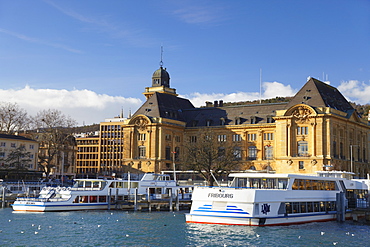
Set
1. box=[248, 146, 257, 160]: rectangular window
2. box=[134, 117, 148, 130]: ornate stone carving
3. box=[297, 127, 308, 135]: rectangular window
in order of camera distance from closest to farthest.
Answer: box=[297, 127, 308, 135]: rectangular window → box=[248, 146, 257, 160]: rectangular window → box=[134, 117, 148, 130]: ornate stone carving

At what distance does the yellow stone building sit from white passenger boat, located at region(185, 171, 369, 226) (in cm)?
5111

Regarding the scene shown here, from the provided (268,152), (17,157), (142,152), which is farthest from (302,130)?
(17,157)

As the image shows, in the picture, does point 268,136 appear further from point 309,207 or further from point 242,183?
point 242,183

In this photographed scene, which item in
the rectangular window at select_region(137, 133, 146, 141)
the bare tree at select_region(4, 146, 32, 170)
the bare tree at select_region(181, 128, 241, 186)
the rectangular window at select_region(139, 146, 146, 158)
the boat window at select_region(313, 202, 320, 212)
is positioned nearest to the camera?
the boat window at select_region(313, 202, 320, 212)

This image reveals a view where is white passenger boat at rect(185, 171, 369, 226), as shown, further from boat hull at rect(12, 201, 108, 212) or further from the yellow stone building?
the yellow stone building

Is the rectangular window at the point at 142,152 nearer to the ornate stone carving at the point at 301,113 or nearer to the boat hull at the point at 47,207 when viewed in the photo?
the ornate stone carving at the point at 301,113

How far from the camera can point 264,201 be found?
46.6 m

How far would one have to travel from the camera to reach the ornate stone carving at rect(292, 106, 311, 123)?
106438mm

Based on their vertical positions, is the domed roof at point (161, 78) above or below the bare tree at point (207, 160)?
above

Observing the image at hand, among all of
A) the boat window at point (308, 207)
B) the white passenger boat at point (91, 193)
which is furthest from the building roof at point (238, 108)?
the boat window at point (308, 207)

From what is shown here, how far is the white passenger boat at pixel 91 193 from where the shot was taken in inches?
2450

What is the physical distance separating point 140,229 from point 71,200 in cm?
2015

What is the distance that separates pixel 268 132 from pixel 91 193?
5963 cm

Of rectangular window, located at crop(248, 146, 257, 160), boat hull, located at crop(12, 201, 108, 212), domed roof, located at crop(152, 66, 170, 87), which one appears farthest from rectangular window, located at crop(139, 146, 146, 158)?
boat hull, located at crop(12, 201, 108, 212)
